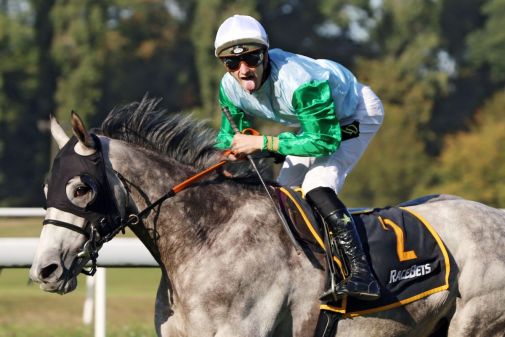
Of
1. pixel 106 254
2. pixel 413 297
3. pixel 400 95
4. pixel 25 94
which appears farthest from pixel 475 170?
pixel 413 297

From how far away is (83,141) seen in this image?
486cm

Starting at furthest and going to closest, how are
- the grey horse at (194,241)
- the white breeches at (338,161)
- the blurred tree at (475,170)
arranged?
the blurred tree at (475,170)
the white breeches at (338,161)
the grey horse at (194,241)

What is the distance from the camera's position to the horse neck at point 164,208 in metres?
5.08

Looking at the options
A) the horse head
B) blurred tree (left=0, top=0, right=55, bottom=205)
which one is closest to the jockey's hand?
the horse head

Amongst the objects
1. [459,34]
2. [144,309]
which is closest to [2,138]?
[459,34]

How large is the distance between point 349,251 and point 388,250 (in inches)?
12.9

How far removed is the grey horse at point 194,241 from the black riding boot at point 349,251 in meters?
0.13

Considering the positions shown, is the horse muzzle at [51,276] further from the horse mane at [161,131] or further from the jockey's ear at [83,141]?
the horse mane at [161,131]

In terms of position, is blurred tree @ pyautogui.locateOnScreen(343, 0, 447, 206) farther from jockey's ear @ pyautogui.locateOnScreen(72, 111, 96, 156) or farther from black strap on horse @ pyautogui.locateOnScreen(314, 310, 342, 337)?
jockey's ear @ pyautogui.locateOnScreen(72, 111, 96, 156)

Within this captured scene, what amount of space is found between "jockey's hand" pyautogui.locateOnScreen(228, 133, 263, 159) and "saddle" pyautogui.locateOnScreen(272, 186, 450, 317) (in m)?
0.27

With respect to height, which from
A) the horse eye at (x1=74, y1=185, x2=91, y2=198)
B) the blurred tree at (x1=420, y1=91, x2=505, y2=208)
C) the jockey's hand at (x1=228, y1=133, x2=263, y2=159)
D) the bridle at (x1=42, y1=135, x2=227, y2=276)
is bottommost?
the blurred tree at (x1=420, y1=91, x2=505, y2=208)

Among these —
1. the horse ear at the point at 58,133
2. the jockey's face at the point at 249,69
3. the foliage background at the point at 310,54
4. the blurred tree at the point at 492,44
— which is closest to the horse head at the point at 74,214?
the horse ear at the point at 58,133

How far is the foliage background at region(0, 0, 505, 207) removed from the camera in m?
42.2

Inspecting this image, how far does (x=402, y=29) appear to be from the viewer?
49.3 meters
